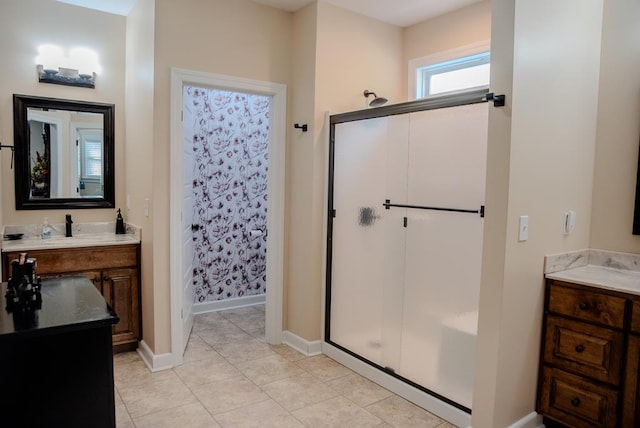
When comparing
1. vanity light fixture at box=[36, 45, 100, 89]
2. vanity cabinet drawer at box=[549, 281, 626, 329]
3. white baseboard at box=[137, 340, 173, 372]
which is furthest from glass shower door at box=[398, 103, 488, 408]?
vanity light fixture at box=[36, 45, 100, 89]

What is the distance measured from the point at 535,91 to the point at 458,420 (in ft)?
6.13

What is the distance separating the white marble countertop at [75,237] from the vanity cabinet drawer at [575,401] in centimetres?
304

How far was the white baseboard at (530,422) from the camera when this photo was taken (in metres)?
2.33

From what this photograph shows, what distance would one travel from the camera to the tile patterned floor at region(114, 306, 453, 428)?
2568 millimetres

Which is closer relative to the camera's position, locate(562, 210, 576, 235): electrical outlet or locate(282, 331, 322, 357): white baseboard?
locate(562, 210, 576, 235): electrical outlet

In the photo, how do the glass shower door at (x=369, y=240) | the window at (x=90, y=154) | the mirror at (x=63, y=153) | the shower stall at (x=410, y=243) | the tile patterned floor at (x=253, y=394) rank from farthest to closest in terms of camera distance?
the window at (x=90, y=154) < the mirror at (x=63, y=153) < the glass shower door at (x=369, y=240) < the tile patterned floor at (x=253, y=394) < the shower stall at (x=410, y=243)

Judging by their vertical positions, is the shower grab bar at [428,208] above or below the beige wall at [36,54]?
below

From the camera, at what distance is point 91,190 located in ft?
12.5

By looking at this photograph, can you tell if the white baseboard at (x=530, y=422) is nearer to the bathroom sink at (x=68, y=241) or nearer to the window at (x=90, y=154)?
the bathroom sink at (x=68, y=241)

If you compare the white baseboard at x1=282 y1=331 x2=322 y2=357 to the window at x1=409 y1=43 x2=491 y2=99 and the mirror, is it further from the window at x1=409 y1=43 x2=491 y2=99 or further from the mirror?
the window at x1=409 y1=43 x2=491 y2=99

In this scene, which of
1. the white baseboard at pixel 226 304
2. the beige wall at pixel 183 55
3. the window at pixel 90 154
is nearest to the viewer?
the beige wall at pixel 183 55

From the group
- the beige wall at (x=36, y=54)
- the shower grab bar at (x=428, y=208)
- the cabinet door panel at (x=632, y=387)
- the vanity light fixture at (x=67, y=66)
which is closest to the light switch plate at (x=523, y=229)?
the shower grab bar at (x=428, y=208)

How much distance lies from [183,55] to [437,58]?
2108 millimetres

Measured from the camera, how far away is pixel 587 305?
224 cm
